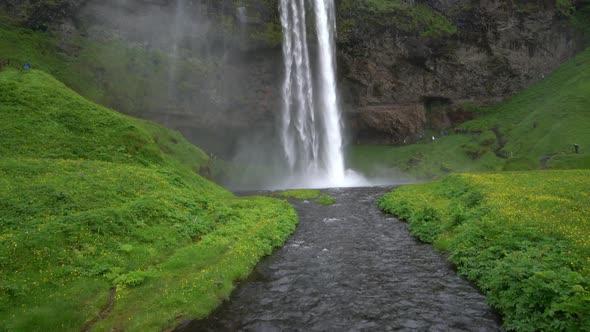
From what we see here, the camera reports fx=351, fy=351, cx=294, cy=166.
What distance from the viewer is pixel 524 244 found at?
14.4 meters

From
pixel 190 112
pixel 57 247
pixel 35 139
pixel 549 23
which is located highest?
pixel 549 23

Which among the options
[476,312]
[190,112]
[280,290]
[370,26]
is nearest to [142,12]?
[190,112]

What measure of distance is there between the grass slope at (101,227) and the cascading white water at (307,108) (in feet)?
140

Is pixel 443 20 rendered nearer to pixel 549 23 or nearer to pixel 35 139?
pixel 549 23

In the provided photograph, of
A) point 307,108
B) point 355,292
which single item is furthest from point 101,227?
point 307,108

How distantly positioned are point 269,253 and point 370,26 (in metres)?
79.3

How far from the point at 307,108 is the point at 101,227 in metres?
63.3

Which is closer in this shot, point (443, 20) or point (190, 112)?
point (190, 112)

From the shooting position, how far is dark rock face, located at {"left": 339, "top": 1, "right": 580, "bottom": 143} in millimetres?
89812

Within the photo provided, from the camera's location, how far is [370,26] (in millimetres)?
86500

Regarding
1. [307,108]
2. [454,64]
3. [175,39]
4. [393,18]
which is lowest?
[307,108]

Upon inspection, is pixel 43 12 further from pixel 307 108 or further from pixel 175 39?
pixel 307 108

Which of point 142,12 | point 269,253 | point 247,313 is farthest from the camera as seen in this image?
point 142,12

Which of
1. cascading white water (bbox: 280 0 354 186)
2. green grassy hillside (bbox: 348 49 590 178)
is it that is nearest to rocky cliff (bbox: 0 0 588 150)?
cascading white water (bbox: 280 0 354 186)
